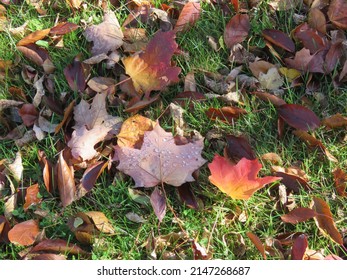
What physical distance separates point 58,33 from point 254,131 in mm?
1135

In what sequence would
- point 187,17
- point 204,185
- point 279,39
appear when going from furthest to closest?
point 187,17 < point 279,39 < point 204,185

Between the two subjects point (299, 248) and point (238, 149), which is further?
point (238, 149)

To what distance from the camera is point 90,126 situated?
241 cm

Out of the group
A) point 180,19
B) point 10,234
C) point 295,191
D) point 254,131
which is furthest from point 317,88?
point 10,234

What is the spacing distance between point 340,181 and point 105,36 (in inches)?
52.4

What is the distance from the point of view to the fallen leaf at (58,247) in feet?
6.98

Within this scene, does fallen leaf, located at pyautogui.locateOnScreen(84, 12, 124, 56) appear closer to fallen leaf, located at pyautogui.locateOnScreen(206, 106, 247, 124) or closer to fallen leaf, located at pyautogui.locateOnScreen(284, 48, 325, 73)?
fallen leaf, located at pyautogui.locateOnScreen(206, 106, 247, 124)

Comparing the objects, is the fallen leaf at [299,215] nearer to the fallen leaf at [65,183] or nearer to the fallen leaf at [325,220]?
the fallen leaf at [325,220]

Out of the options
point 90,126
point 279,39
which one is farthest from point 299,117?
point 90,126

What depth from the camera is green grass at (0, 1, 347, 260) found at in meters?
2.15

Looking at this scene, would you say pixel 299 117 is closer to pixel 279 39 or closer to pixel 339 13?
pixel 279 39

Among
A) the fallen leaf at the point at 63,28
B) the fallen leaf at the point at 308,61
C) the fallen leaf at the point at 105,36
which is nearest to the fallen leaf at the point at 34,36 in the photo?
the fallen leaf at the point at 63,28

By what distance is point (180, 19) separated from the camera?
2699 millimetres

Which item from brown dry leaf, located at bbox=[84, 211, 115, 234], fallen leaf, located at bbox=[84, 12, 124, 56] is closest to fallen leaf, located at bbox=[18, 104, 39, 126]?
fallen leaf, located at bbox=[84, 12, 124, 56]
